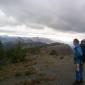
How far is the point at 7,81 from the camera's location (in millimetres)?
17875

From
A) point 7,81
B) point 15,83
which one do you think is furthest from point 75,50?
point 7,81

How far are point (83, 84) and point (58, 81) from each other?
5.82 feet

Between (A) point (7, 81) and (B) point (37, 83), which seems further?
(A) point (7, 81)

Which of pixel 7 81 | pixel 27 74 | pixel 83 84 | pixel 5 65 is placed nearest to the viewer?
pixel 83 84

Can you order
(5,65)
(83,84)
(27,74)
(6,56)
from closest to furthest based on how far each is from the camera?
(83,84), (27,74), (5,65), (6,56)

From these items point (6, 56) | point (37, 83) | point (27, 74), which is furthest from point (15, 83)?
point (6, 56)

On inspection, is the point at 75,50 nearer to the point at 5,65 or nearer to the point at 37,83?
the point at 37,83

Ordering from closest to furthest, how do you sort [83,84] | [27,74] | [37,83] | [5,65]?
[83,84]
[37,83]
[27,74]
[5,65]

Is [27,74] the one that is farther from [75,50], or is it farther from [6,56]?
[6,56]

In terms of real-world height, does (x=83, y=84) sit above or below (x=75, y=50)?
below

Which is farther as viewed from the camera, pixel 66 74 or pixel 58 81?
pixel 66 74

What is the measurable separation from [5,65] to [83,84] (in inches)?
529

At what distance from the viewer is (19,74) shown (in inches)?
779

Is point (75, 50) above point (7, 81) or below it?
above
